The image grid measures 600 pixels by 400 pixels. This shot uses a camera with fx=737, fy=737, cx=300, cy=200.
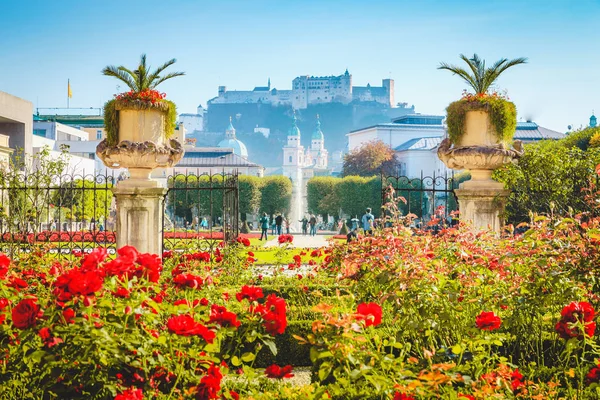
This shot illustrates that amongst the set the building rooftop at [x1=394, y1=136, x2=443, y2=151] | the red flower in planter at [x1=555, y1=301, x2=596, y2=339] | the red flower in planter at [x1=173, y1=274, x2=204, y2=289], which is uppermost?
the building rooftop at [x1=394, y1=136, x2=443, y2=151]

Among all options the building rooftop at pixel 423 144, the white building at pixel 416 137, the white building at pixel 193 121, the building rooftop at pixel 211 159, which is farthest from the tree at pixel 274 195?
the white building at pixel 193 121

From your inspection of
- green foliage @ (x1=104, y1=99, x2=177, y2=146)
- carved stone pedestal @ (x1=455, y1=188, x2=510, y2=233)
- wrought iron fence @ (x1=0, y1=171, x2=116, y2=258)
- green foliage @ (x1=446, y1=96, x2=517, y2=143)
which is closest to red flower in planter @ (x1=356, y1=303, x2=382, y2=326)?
wrought iron fence @ (x1=0, y1=171, x2=116, y2=258)

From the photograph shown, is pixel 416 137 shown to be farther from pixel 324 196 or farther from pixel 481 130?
pixel 481 130

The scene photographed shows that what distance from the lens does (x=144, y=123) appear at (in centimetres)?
930

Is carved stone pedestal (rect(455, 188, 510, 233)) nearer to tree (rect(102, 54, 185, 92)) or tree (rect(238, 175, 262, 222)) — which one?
tree (rect(102, 54, 185, 92))

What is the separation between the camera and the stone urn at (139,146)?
30.1 feet

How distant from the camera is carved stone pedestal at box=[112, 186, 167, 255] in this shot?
9.20 m

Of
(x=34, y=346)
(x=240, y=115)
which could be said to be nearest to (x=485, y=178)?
(x=34, y=346)

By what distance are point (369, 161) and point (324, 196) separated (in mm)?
13714

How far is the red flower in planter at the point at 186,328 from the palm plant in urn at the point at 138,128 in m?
6.46

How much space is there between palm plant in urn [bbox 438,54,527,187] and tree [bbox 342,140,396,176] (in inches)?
2041

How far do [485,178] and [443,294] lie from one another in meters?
5.62

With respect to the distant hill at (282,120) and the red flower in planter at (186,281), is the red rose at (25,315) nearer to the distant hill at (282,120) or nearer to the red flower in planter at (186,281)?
the red flower in planter at (186,281)

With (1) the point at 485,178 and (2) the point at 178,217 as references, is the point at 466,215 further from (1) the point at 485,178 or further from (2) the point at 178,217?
(2) the point at 178,217
